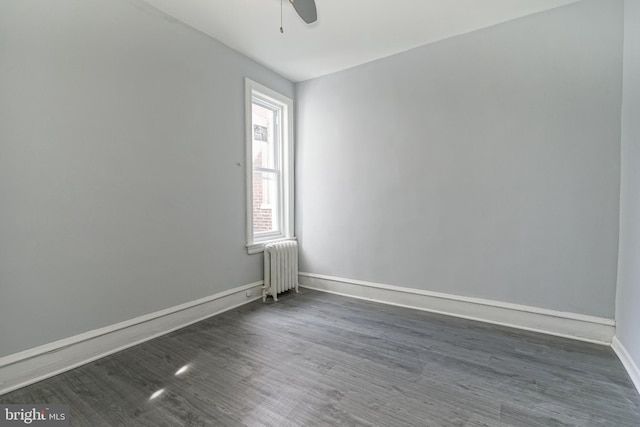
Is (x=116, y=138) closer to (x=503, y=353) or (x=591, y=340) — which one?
(x=503, y=353)

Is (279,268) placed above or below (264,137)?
below

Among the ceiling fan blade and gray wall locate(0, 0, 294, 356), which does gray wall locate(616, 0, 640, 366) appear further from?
gray wall locate(0, 0, 294, 356)

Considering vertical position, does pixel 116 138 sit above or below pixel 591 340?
above

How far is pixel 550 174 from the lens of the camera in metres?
2.58

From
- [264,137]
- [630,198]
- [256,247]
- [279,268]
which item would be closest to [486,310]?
[630,198]

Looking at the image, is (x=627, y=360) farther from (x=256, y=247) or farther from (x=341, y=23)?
(x=341, y=23)

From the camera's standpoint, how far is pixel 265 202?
390 cm

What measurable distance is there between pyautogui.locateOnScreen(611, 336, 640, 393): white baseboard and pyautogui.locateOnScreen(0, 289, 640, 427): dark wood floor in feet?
0.15

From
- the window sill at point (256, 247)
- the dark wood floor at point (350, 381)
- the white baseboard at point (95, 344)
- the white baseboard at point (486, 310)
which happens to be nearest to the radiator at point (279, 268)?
the window sill at point (256, 247)

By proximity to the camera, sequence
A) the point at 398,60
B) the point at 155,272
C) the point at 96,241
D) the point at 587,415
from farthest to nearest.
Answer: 1. the point at 398,60
2. the point at 155,272
3. the point at 96,241
4. the point at 587,415

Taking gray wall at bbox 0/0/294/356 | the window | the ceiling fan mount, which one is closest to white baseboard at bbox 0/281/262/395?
gray wall at bbox 0/0/294/356

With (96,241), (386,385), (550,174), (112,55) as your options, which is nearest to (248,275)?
(96,241)

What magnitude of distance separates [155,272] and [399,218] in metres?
2.62

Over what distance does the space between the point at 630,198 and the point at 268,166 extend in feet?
11.8
